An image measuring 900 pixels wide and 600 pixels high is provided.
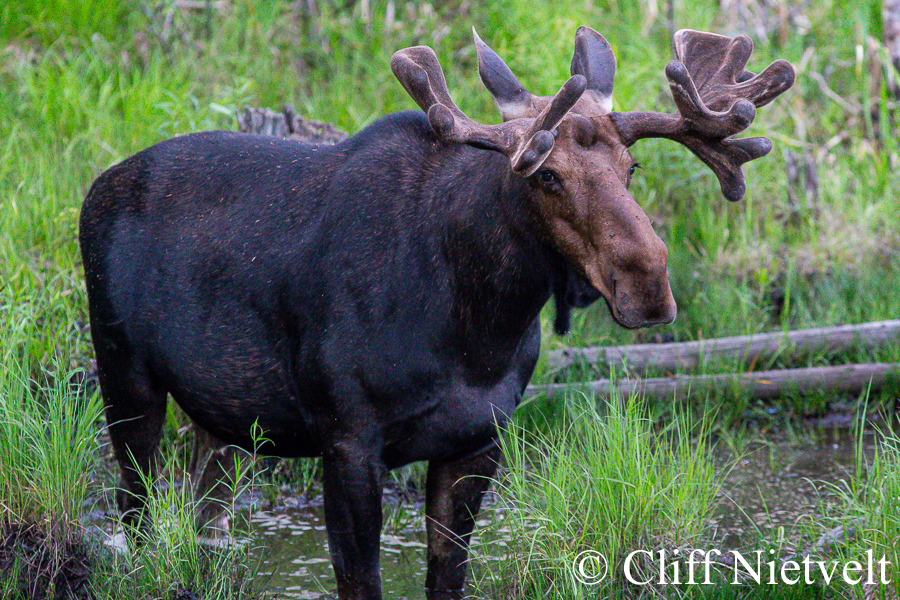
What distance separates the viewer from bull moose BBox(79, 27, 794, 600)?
114 inches

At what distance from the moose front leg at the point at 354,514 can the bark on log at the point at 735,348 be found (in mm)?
2244

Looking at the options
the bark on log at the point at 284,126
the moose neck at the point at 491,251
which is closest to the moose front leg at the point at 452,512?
the moose neck at the point at 491,251

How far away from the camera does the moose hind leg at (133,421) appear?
12.3ft

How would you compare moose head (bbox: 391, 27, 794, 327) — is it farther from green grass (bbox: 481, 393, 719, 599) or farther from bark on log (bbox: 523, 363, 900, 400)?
bark on log (bbox: 523, 363, 900, 400)

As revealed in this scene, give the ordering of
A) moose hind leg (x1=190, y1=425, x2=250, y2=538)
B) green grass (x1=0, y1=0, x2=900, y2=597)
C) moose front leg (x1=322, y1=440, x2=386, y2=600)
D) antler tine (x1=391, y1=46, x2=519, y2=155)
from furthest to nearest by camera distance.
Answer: moose hind leg (x1=190, y1=425, x2=250, y2=538) → green grass (x1=0, y1=0, x2=900, y2=597) → moose front leg (x1=322, y1=440, x2=386, y2=600) → antler tine (x1=391, y1=46, x2=519, y2=155)

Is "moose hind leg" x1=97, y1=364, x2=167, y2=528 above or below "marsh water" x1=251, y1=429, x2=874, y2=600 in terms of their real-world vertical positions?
above

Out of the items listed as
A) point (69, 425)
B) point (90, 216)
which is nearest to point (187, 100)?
point (90, 216)

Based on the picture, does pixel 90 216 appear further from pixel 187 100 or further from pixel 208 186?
pixel 187 100

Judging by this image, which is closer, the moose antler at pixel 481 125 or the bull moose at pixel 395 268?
the moose antler at pixel 481 125

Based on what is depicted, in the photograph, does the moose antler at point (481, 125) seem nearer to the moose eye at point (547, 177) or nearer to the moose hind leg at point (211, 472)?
the moose eye at point (547, 177)

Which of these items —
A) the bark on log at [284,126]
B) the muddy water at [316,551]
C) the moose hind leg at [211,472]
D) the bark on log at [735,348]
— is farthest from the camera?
the bark on log at [735,348]

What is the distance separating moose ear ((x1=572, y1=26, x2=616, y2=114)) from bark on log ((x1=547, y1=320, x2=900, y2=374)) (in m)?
2.24

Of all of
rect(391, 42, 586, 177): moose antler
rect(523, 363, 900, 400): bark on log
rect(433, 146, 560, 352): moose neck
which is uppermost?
rect(391, 42, 586, 177): moose antler

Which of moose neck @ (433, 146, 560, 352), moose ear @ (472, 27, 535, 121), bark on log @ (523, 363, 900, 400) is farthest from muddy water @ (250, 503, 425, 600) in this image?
moose ear @ (472, 27, 535, 121)
